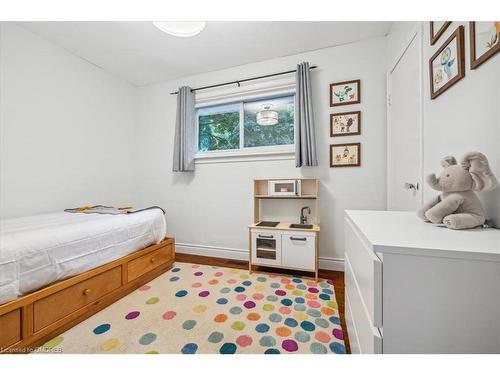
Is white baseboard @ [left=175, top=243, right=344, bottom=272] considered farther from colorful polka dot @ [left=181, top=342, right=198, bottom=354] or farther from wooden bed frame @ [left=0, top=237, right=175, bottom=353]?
colorful polka dot @ [left=181, top=342, right=198, bottom=354]

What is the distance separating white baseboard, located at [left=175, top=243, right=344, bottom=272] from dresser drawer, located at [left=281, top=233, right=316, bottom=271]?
0.39 metres

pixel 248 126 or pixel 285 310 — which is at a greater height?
pixel 248 126

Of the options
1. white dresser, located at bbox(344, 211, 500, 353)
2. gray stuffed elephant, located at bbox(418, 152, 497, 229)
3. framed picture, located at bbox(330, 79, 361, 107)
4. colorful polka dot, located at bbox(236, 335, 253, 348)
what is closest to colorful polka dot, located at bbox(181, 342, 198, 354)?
colorful polka dot, located at bbox(236, 335, 253, 348)

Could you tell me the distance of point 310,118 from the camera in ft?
7.32

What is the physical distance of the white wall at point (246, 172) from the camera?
2.16 metres

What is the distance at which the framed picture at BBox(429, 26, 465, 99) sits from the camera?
3.18 ft

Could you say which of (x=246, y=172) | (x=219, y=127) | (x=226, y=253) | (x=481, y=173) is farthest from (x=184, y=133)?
(x=481, y=173)

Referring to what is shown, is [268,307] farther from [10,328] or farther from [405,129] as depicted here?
[405,129]

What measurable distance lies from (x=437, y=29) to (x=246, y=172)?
6.42 feet

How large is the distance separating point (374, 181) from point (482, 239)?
5.50ft

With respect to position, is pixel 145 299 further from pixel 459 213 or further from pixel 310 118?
pixel 310 118

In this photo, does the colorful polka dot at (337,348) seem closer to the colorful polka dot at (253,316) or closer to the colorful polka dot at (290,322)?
the colorful polka dot at (290,322)

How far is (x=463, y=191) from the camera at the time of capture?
0.81 meters

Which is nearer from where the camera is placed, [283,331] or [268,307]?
[283,331]
